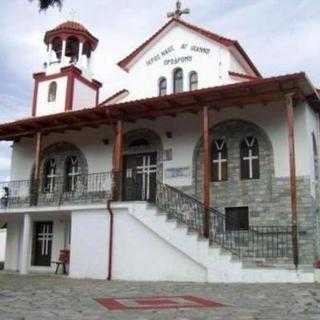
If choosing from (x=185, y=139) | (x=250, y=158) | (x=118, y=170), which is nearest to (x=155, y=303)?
(x=118, y=170)

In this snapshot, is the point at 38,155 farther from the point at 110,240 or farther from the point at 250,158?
the point at 250,158

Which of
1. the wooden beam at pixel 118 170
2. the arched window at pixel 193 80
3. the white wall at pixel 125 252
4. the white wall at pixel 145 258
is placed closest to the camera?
the white wall at pixel 145 258

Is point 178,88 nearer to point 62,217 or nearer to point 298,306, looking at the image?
point 62,217

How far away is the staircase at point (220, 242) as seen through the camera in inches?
497

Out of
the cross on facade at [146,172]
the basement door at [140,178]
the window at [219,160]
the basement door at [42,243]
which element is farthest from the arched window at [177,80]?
the basement door at [42,243]

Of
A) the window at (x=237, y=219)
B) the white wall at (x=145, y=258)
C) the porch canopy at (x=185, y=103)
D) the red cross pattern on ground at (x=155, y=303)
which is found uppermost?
the porch canopy at (x=185, y=103)

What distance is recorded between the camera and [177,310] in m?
7.29

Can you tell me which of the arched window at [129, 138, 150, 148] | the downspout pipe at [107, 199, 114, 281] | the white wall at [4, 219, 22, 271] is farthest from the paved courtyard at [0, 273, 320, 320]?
the white wall at [4, 219, 22, 271]

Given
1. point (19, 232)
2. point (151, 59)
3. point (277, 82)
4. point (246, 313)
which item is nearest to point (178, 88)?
point (151, 59)

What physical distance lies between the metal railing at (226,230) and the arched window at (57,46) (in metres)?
9.52

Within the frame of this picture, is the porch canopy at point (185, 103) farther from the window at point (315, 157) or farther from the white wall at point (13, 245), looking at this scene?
the white wall at point (13, 245)

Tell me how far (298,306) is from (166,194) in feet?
28.9

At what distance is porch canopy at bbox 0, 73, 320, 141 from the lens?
1416 centimetres

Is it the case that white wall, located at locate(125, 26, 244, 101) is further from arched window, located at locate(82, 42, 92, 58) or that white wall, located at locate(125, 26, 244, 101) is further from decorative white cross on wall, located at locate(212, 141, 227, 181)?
arched window, located at locate(82, 42, 92, 58)
